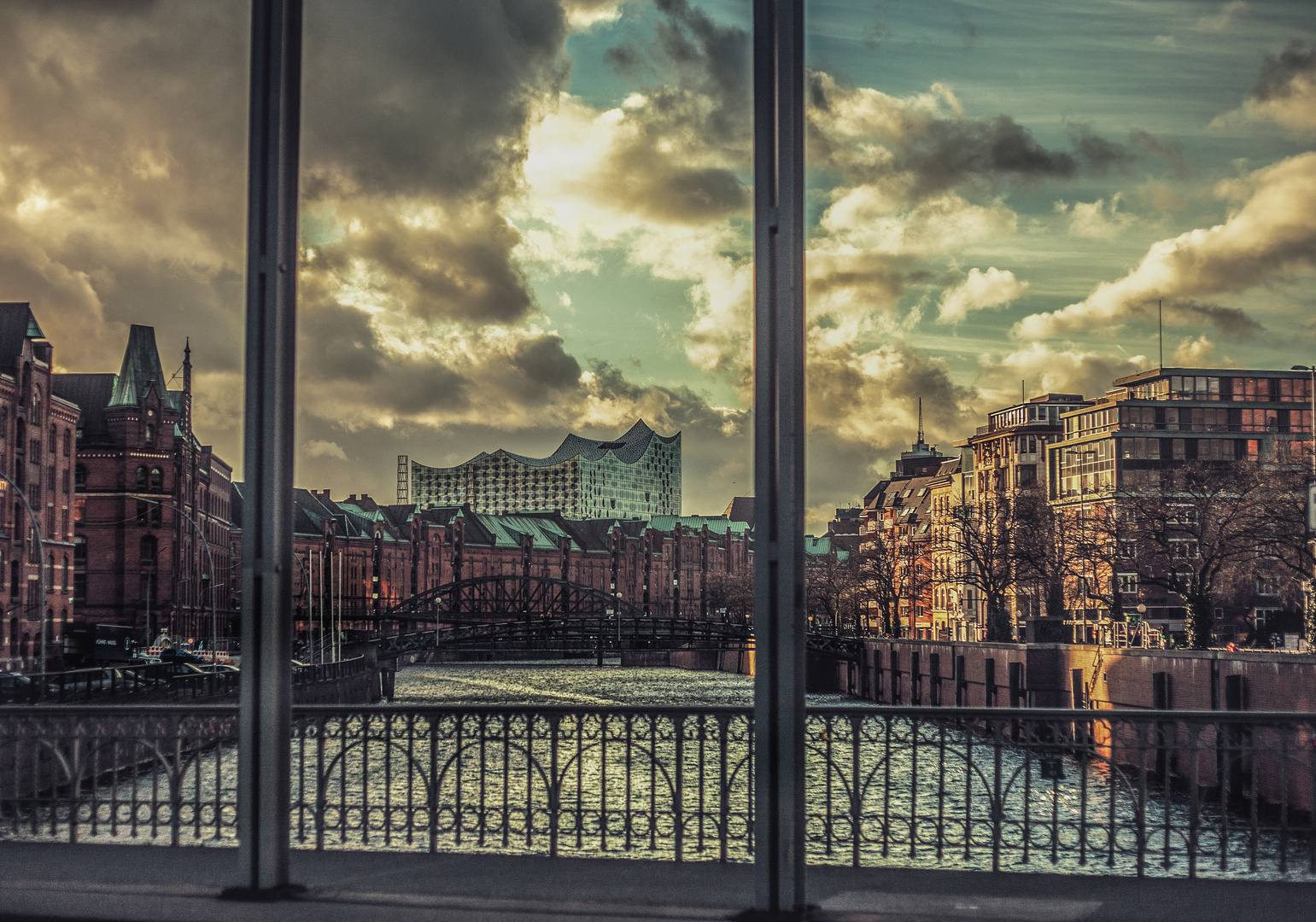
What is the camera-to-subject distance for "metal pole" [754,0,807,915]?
6125 mm

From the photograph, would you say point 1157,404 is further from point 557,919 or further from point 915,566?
point 557,919

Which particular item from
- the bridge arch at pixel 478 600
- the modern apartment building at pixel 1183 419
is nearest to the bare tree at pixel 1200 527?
the modern apartment building at pixel 1183 419

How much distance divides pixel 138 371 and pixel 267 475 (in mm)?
89123

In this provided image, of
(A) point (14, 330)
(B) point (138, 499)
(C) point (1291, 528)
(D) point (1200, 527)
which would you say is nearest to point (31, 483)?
(A) point (14, 330)

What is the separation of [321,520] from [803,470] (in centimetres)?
11264

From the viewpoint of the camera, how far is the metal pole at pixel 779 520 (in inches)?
241

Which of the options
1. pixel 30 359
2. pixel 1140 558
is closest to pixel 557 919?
pixel 1140 558

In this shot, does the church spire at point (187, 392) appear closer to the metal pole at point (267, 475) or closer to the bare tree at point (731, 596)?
the bare tree at point (731, 596)

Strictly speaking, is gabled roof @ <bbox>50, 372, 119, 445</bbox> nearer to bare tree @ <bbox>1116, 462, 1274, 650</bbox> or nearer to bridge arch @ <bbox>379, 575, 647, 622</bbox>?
bridge arch @ <bbox>379, 575, 647, 622</bbox>

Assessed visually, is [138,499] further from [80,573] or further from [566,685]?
[566,685]

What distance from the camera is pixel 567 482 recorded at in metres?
176

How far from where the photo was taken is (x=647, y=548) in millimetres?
160625

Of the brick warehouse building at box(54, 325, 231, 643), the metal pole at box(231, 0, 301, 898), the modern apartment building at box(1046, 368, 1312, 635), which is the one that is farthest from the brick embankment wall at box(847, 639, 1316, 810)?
the brick warehouse building at box(54, 325, 231, 643)

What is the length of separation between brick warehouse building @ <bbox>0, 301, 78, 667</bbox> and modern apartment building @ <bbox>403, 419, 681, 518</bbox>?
331ft
